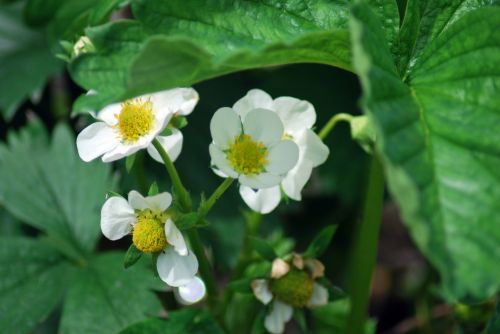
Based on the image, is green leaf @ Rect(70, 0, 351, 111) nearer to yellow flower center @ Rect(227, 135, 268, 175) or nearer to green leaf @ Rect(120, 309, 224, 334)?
yellow flower center @ Rect(227, 135, 268, 175)

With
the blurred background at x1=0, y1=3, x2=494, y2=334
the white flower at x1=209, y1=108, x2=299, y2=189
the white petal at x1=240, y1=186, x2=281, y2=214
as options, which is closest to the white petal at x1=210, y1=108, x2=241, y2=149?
the white flower at x1=209, y1=108, x2=299, y2=189

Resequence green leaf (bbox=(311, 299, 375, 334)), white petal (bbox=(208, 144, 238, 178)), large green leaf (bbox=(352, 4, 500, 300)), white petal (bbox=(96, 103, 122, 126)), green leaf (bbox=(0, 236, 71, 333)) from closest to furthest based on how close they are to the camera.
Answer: large green leaf (bbox=(352, 4, 500, 300)) < white petal (bbox=(208, 144, 238, 178)) < white petal (bbox=(96, 103, 122, 126)) < green leaf (bbox=(0, 236, 71, 333)) < green leaf (bbox=(311, 299, 375, 334))

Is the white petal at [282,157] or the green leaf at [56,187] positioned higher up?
the white petal at [282,157]

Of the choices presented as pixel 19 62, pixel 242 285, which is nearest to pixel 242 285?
pixel 242 285

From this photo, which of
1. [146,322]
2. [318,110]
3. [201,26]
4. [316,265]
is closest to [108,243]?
[318,110]

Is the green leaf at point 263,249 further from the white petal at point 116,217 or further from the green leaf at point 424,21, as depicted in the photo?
the green leaf at point 424,21

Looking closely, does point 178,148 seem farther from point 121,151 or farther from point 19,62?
point 19,62

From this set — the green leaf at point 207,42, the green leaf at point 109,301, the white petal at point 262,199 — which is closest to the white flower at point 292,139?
the white petal at point 262,199
